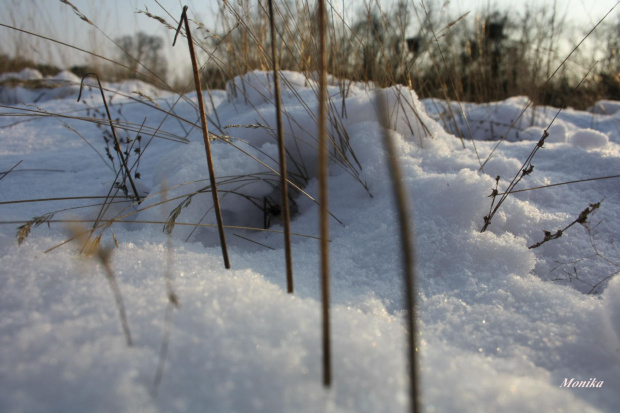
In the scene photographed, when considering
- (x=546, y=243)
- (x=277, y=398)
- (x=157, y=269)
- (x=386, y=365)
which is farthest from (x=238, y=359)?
(x=546, y=243)

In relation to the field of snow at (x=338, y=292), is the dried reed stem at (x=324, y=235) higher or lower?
higher

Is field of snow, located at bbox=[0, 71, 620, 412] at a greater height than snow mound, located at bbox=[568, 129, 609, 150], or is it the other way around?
snow mound, located at bbox=[568, 129, 609, 150]


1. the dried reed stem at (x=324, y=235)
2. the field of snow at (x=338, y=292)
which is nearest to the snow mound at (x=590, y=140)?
the field of snow at (x=338, y=292)

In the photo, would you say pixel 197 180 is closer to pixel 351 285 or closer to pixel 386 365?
pixel 351 285

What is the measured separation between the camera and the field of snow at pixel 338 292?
44cm

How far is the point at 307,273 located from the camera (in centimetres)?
85

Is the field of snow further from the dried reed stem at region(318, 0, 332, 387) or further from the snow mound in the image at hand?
the snow mound

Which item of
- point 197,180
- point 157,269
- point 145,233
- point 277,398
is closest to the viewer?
point 277,398

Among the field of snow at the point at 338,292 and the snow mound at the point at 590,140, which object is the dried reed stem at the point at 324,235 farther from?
the snow mound at the point at 590,140

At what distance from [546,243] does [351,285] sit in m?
0.56

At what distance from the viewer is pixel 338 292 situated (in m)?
0.79

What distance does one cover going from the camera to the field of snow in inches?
17.3

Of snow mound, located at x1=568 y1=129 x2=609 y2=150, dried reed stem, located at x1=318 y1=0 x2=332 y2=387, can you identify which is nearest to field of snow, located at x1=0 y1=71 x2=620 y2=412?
dried reed stem, located at x1=318 y1=0 x2=332 y2=387

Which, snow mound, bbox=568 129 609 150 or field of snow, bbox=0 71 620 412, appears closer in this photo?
field of snow, bbox=0 71 620 412
